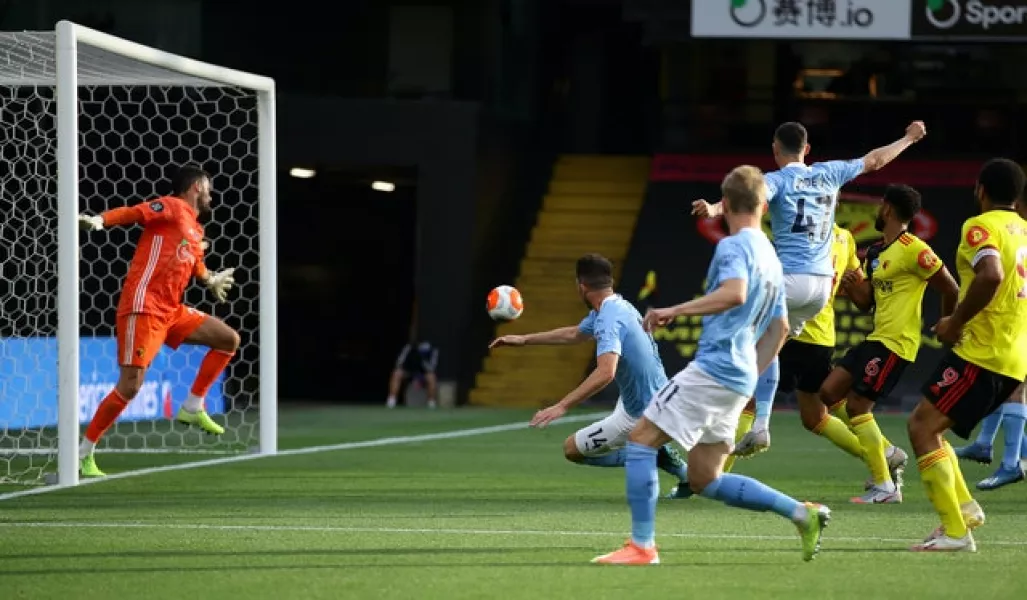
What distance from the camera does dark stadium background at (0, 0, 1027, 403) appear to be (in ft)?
86.9

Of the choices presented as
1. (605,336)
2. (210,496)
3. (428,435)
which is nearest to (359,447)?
(428,435)

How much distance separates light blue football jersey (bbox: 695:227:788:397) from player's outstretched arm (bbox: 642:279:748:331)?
0.17 meters

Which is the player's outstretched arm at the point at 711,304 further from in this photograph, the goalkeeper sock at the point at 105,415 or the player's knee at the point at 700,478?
the goalkeeper sock at the point at 105,415

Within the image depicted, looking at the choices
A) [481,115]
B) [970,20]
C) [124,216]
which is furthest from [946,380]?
[481,115]

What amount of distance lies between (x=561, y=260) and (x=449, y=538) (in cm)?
1926

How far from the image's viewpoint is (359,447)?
693 inches

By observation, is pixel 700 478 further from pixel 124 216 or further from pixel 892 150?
pixel 124 216

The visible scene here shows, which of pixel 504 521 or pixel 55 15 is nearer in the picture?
pixel 504 521

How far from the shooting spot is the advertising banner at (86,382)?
18.5m

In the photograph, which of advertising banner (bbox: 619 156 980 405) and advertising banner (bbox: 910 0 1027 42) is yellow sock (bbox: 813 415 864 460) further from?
advertising banner (bbox: 619 156 980 405)

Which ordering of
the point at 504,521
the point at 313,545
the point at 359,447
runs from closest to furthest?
the point at 313,545 → the point at 504,521 → the point at 359,447

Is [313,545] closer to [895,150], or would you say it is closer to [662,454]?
[662,454]

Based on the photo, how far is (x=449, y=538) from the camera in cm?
1015

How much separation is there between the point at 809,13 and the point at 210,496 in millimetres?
15014
